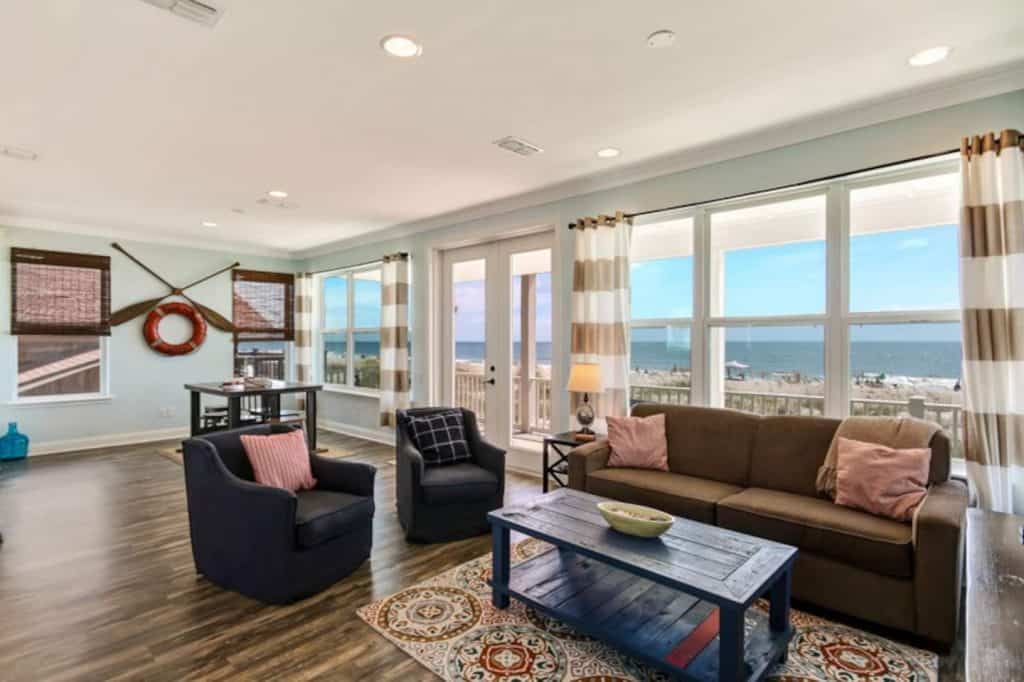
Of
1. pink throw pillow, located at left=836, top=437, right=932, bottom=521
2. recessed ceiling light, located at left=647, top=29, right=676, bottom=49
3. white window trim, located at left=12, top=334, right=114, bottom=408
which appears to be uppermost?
recessed ceiling light, located at left=647, top=29, right=676, bottom=49

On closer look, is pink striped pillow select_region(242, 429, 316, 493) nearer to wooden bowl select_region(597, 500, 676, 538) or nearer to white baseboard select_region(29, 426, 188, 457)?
wooden bowl select_region(597, 500, 676, 538)

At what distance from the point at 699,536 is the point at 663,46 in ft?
7.18

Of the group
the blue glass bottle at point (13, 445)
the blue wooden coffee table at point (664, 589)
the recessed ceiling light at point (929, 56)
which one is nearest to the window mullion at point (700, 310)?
the recessed ceiling light at point (929, 56)

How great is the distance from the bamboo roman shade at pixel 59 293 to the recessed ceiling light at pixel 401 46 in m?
5.74

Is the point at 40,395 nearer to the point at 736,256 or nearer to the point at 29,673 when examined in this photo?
the point at 29,673

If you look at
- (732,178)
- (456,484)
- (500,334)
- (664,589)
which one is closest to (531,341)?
(500,334)

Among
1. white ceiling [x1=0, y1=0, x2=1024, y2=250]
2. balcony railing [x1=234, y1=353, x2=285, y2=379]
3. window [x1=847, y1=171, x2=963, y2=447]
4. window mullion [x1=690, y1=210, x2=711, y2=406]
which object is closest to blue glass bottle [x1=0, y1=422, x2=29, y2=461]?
balcony railing [x1=234, y1=353, x2=285, y2=379]

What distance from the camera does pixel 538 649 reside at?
2203 millimetres

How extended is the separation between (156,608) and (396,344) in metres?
3.81

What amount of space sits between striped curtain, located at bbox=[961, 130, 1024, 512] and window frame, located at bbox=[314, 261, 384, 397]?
5.69 m

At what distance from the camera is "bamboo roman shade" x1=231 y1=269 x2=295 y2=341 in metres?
7.39

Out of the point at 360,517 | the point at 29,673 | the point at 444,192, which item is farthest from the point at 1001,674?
the point at 444,192

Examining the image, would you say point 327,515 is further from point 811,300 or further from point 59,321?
point 59,321

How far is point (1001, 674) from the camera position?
983 millimetres
